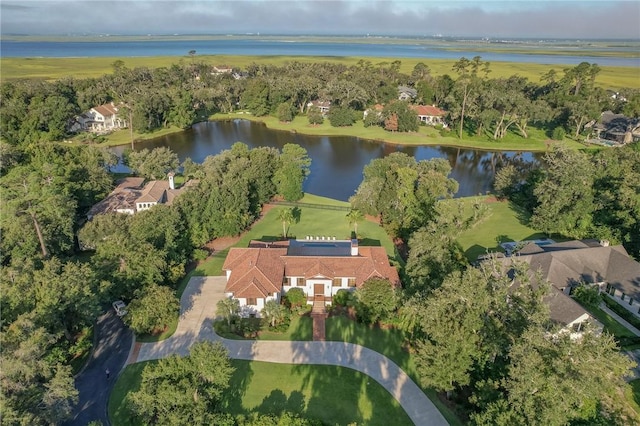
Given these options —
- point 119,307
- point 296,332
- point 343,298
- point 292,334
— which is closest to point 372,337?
point 343,298

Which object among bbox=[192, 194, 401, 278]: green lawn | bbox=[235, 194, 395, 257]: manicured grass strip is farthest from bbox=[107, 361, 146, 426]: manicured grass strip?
bbox=[235, 194, 395, 257]: manicured grass strip

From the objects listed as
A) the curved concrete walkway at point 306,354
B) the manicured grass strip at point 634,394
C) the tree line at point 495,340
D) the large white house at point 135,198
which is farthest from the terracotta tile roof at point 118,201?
the manicured grass strip at point 634,394

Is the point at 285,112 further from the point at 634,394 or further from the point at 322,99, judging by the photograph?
the point at 634,394

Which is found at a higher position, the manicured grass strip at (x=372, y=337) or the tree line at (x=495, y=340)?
the tree line at (x=495, y=340)

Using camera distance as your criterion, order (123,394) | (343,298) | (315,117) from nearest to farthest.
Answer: (123,394) → (343,298) → (315,117)

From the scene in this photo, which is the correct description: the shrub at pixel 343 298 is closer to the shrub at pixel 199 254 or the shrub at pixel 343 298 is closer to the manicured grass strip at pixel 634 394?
the shrub at pixel 199 254

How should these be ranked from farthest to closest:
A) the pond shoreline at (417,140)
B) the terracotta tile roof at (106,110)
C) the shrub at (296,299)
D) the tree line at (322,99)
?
the terracotta tile roof at (106,110) → the pond shoreline at (417,140) → the tree line at (322,99) → the shrub at (296,299)
